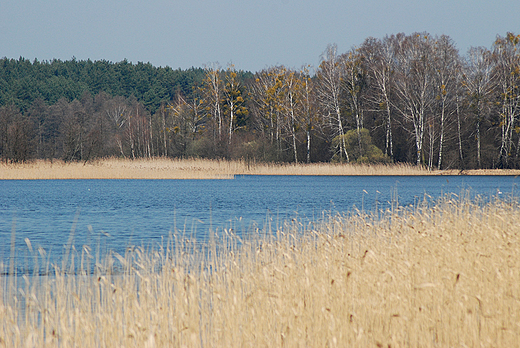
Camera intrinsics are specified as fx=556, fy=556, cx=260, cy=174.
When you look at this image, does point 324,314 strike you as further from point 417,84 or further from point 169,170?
point 417,84

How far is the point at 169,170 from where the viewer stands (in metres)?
34.5

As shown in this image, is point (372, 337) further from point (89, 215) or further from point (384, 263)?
point (89, 215)

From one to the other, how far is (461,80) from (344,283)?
39.5 m

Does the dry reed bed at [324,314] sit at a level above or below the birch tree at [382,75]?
below

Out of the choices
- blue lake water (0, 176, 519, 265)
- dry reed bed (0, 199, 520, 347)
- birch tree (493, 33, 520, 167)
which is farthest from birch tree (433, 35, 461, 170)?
dry reed bed (0, 199, 520, 347)

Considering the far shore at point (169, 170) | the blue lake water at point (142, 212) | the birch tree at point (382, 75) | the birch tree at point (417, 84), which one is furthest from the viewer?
the birch tree at point (382, 75)

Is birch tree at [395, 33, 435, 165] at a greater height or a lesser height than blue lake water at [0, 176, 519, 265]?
greater

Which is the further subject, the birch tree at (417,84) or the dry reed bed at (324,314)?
the birch tree at (417,84)

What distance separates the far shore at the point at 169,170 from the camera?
33188mm

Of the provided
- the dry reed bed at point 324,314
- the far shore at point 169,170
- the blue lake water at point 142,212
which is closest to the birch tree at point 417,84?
the far shore at point 169,170

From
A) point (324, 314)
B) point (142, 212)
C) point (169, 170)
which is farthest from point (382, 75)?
point (324, 314)

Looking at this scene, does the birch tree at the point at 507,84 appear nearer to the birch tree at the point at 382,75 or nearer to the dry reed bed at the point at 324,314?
the birch tree at the point at 382,75

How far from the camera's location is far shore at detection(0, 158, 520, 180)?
33.2 m

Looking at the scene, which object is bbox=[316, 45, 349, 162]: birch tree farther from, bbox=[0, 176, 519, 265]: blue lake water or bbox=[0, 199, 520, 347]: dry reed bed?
bbox=[0, 199, 520, 347]: dry reed bed
